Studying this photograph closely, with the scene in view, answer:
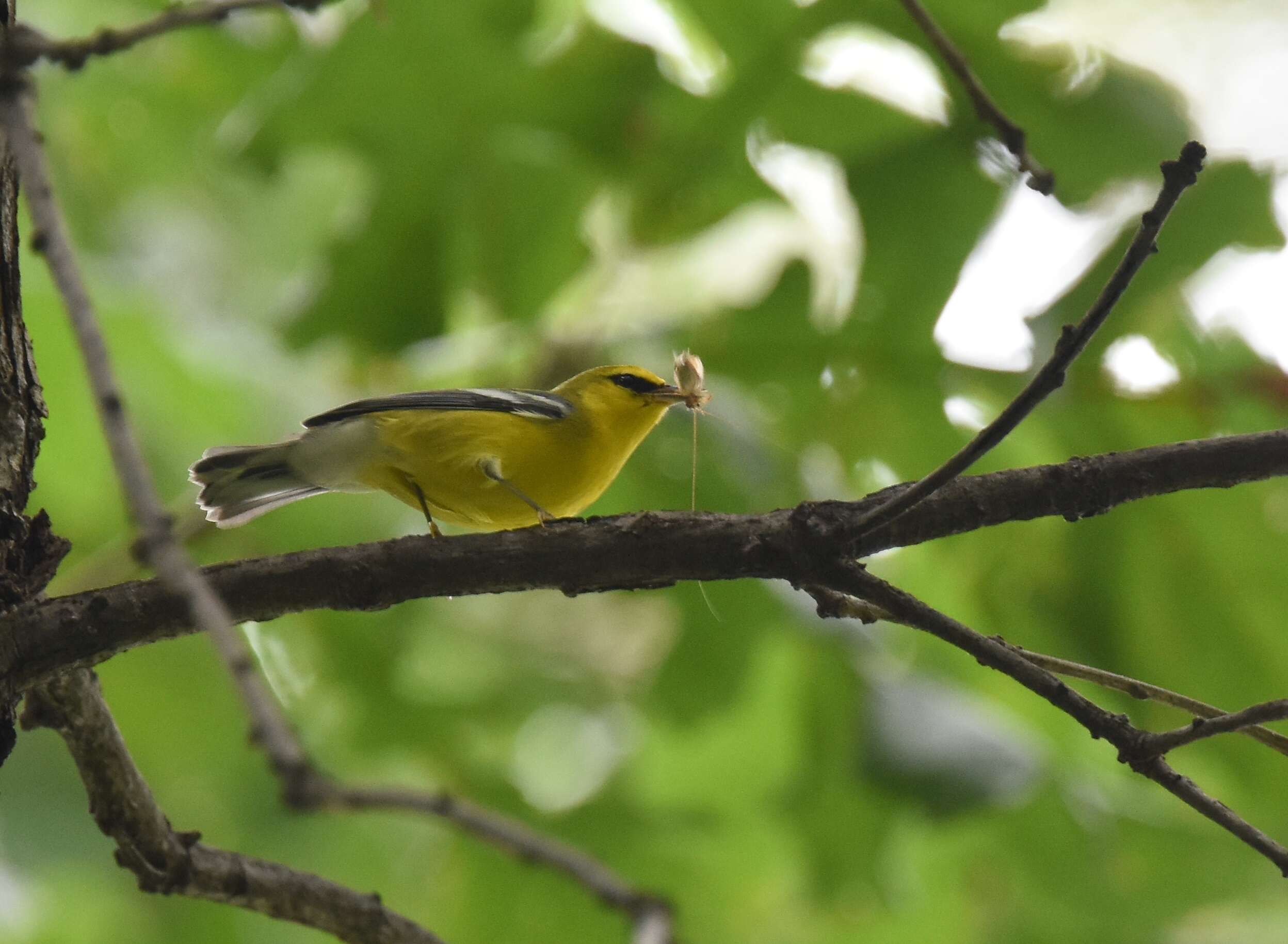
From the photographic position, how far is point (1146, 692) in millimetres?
2088

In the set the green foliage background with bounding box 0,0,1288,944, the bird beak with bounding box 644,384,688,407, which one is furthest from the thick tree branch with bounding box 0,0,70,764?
the bird beak with bounding box 644,384,688,407

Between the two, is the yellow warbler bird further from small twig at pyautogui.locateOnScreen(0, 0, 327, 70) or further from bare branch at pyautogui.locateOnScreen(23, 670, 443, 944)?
small twig at pyautogui.locateOnScreen(0, 0, 327, 70)

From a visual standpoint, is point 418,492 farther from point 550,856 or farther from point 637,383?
point 550,856

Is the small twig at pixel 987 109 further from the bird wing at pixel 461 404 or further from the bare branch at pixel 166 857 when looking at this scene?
the bird wing at pixel 461 404

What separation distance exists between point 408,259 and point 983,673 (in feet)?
11.3

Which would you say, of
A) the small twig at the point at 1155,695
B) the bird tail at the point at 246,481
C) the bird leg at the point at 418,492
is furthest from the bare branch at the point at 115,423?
the bird tail at the point at 246,481

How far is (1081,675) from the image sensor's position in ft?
6.97

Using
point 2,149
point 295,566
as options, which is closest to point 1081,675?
point 295,566

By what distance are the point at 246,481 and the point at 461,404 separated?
2.73ft

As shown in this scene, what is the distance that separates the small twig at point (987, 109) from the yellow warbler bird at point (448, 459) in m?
1.88

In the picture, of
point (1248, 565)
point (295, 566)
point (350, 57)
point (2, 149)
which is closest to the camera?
point (295, 566)

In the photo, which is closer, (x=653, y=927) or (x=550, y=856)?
(x=653, y=927)

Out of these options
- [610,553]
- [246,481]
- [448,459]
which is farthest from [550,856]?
[246,481]

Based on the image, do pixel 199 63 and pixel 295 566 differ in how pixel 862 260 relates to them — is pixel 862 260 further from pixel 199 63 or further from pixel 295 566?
pixel 199 63
